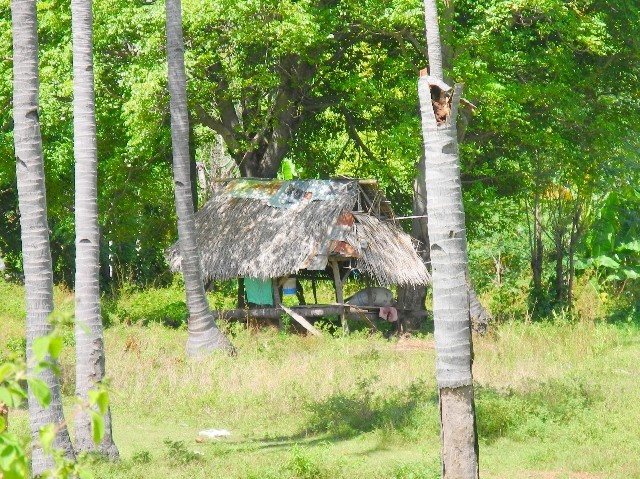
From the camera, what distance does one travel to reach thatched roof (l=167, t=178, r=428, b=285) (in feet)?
64.3

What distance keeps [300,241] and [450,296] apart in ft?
39.7

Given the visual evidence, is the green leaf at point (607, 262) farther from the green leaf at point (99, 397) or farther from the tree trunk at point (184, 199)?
the green leaf at point (99, 397)

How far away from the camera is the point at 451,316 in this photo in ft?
25.1

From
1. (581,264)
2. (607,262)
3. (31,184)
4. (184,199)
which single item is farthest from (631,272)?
(31,184)

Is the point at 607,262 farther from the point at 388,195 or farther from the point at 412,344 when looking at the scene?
the point at 412,344

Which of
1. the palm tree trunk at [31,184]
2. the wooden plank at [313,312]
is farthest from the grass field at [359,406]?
the wooden plank at [313,312]

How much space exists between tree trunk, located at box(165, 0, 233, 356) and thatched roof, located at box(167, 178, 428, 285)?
9.65ft

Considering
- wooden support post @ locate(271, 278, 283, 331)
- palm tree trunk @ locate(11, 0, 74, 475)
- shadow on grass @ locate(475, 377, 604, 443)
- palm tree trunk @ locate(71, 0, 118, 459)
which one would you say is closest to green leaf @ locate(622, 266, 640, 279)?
wooden support post @ locate(271, 278, 283, 331)

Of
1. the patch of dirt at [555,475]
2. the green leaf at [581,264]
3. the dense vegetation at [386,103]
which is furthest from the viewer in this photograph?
the green leaf at [581,264]

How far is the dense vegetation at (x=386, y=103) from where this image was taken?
62.0 ft

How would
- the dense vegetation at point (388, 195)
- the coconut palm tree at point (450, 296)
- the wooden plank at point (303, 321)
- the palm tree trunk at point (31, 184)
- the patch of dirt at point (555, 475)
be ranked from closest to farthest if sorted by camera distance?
the coconut palm tree at point (450, 296)
the palm tree trunk at point (31, 184)
the patch of dirt at point (555, 475)
the dense vegetation at point (388, 195)
the wooden plank at point (303, 321)

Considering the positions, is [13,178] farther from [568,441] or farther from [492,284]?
[568,441]

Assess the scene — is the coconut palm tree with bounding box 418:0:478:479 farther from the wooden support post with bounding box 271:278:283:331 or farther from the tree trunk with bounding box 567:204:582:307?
the tree trunk with bounding box 567:204:582:307

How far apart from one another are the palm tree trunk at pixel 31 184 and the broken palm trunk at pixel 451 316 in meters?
3.08
